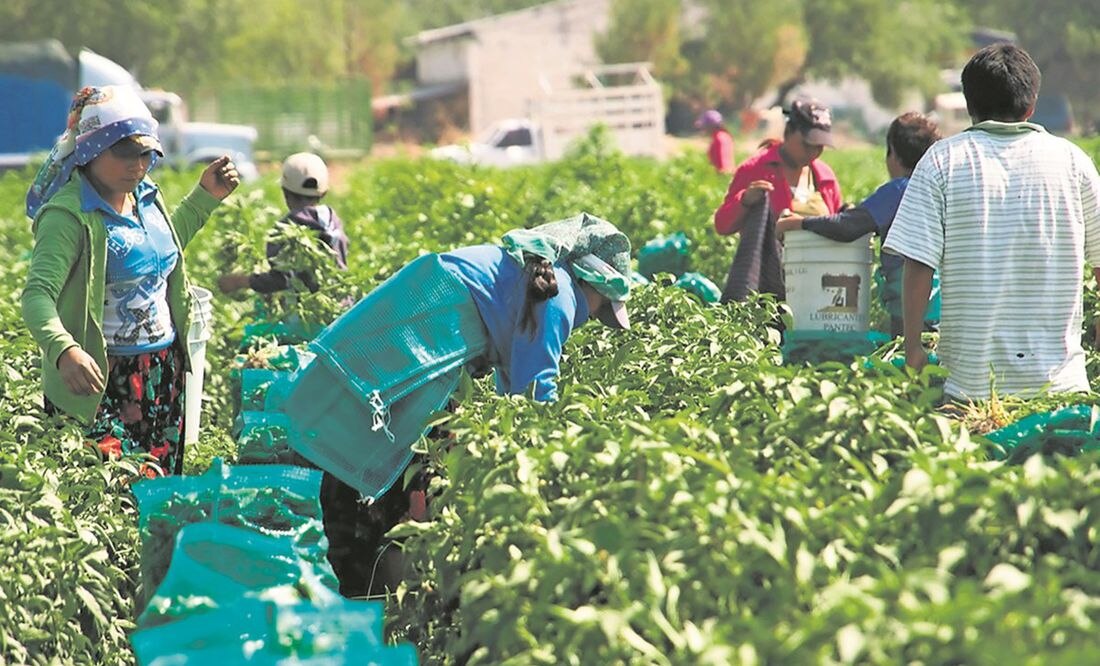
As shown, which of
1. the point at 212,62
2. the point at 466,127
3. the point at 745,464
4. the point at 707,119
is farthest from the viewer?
the point at 466,127

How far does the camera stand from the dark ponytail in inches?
176

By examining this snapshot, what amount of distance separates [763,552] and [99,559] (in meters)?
1.81

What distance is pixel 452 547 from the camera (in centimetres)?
375

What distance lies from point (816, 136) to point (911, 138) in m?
0.68

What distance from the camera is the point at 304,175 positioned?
707 centimetres

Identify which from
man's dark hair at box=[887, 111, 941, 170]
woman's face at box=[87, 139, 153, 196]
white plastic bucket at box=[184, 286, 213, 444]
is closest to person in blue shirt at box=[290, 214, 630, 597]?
woman's face at box=[87, 139, 153, 196]

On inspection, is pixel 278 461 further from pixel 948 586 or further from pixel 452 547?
pixel 948 586

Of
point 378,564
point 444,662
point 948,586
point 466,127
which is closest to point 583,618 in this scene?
point 948,586

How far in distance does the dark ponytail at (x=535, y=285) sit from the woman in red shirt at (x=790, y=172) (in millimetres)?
2229

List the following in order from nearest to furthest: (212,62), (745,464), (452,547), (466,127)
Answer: (745,464) → (452,547) → (212,62) → (466,127)

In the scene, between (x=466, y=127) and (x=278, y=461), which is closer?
(x=278, y=461)

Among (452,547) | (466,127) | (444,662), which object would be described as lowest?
(466,127)

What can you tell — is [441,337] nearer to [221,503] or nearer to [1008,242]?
[221,503]

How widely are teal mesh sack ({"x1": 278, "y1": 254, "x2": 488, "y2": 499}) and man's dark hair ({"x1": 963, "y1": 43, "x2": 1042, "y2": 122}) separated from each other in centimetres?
144
